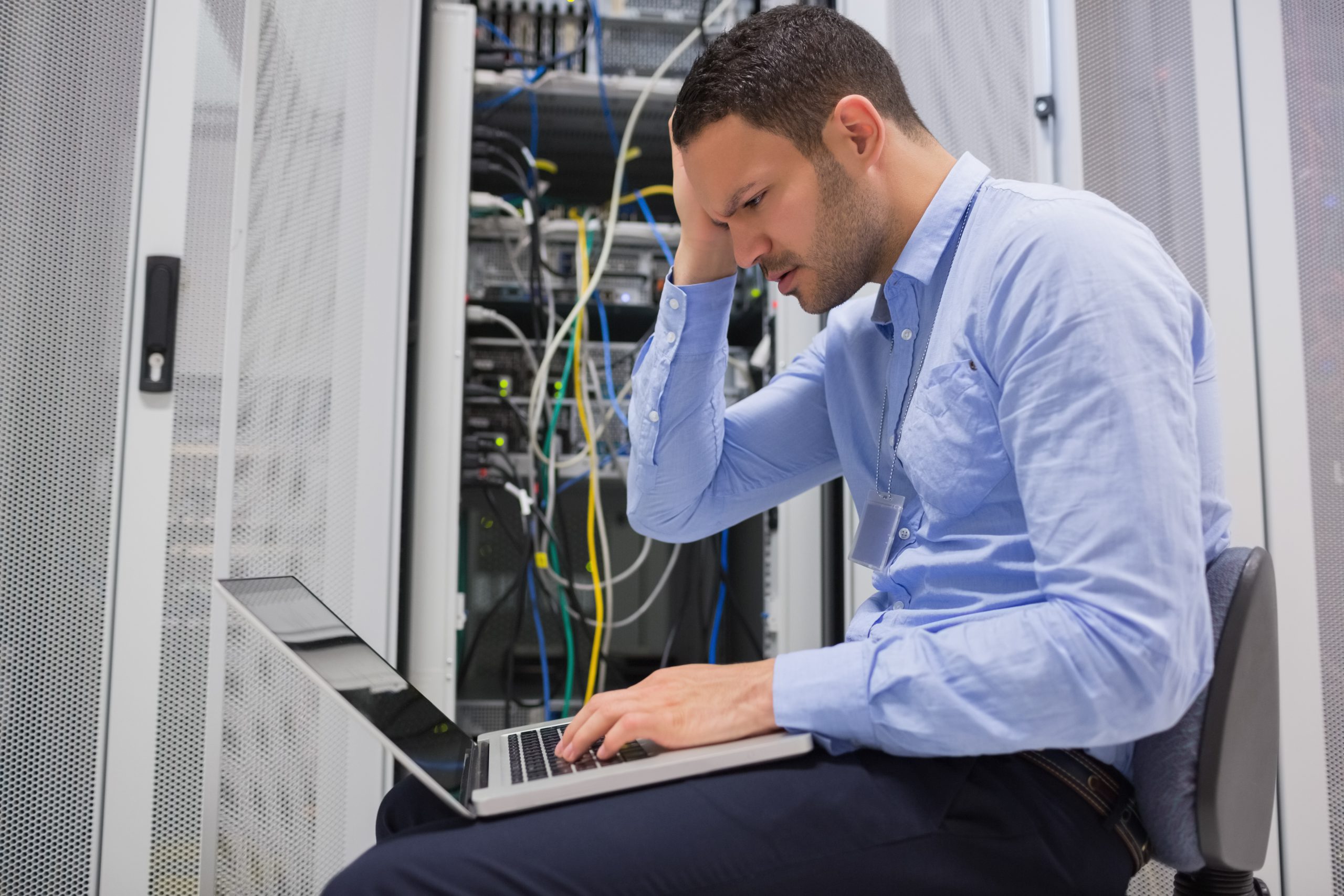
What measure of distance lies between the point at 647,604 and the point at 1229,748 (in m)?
1.37

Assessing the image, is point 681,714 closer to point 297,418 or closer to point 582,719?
point 582,719

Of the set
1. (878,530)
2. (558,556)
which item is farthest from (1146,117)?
(558,556)

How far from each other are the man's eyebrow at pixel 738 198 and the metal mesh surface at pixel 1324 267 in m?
0.86

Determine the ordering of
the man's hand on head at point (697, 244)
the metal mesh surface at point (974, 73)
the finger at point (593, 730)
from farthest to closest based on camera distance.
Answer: the metal mesh surface at point (974, 73), the man's hand on head at point (697, 244), the finger at point (593, 730)

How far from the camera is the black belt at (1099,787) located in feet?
2.15

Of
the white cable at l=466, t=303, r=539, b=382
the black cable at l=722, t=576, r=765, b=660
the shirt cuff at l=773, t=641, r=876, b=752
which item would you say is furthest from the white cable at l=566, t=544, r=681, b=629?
the shirt cuff at l=773, t=641, r=876, b=752

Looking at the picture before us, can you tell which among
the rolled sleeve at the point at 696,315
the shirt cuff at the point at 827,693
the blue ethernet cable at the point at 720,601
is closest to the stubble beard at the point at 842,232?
the rolled sleeve at the point at 696,315

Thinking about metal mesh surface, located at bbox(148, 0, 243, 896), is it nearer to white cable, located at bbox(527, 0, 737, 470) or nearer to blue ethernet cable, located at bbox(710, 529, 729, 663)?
white cable, located at bbox(527, 0, 737, 470)

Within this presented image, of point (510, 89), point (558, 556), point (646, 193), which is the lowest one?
point (558, 556)

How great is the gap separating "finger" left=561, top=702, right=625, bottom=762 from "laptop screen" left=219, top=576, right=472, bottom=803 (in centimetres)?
9

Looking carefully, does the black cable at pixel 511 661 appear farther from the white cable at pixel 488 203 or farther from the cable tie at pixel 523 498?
the white cable at pixel 488 203

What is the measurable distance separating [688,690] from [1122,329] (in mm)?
425

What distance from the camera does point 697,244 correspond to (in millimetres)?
998

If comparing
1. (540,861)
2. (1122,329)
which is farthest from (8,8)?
(1122,329)
